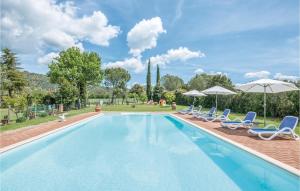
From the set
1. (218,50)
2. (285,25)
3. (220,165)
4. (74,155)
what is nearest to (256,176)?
(220,165)

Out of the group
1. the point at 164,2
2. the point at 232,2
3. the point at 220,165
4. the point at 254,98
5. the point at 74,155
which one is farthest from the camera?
the point at 254,98

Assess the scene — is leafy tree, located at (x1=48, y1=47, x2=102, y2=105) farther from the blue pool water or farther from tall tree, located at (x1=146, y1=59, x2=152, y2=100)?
the blue pool water

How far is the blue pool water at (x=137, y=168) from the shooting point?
560 centimetres

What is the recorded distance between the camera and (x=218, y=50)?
84.4 feet

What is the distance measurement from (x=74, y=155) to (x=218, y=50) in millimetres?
20625

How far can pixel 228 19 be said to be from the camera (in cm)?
1708

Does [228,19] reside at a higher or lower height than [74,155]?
higher

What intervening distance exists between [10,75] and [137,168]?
1489 inches

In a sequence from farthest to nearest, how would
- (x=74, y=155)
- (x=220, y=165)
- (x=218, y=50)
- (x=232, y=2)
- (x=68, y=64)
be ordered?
(x=68, y=64) < (x=218, y=50) < (x=232, y=2) < (x=74, y=155) < (x=220, y=165)

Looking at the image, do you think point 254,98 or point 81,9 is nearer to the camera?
point 81,9

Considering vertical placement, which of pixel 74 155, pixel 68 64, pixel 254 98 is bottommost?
pixel 74 155

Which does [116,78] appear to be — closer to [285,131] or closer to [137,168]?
[285,131]

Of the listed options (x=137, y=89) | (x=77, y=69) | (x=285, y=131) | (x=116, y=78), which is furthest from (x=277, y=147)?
(x=116, y=78)

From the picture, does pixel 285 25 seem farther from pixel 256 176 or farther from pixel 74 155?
pixel 74 155
